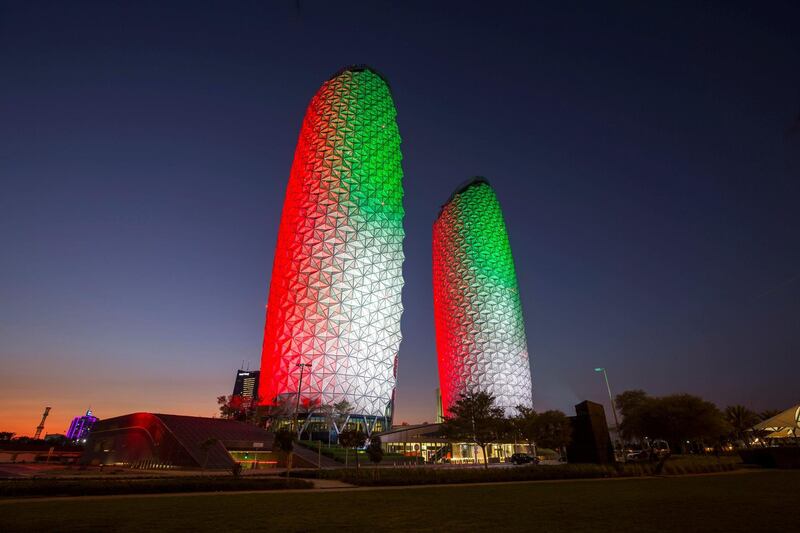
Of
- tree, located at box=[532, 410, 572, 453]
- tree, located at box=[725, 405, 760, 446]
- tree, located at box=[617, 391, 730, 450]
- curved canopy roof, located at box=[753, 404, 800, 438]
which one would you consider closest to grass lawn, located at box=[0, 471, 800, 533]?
tree, located at box=[532, 410, 572, 453]

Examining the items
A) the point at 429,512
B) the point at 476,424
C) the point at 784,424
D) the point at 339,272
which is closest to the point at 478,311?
the point at 339,272

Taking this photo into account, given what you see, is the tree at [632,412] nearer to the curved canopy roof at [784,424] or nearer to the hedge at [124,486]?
the curved canopy roof at [784,424]

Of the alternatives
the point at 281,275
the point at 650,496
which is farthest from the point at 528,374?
the point at 650,496

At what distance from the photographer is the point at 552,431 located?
33.8 m

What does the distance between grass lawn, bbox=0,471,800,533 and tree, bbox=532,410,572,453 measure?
19553mm

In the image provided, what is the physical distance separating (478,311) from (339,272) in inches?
1401

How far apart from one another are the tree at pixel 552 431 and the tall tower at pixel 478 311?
3423 cm

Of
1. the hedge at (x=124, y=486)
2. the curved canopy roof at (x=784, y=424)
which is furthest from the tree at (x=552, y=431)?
the curved canopy roof at (x=784, y=424)

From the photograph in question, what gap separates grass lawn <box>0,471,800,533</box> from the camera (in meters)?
7.75

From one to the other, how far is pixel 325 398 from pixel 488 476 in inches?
1141

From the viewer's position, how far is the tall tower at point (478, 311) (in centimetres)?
7431

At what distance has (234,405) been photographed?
54406 mm

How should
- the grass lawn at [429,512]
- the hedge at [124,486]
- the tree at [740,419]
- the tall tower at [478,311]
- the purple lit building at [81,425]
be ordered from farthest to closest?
the purple lit building at [81,425], the tall tower at [478,311], the tree at [740,419], the hedge at [124,486], the grass lawn at [429,512]

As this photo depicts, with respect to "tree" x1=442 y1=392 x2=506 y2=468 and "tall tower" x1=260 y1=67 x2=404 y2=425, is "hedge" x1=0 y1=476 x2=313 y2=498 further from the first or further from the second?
"tall tower" x1=260 y1=67 x2=404 y2=425
